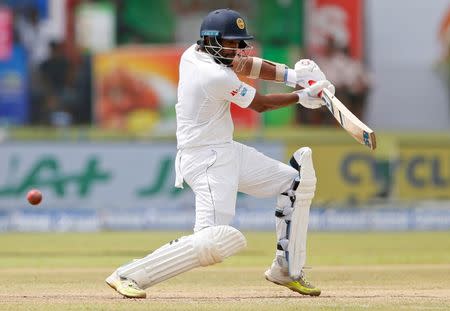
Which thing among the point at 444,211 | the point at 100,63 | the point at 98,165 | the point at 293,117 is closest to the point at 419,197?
the point at 444,211

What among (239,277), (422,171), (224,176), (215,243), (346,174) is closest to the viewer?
(215,243)

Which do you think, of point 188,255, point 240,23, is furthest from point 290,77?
point 188,255

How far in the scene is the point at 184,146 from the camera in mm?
7086

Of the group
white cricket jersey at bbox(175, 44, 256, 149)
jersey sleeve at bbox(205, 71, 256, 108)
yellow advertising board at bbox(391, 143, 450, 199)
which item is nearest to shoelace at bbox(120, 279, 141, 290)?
white cricket jersey at bbox(175, 44, 256, 149)

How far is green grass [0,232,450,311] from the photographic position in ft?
22.2

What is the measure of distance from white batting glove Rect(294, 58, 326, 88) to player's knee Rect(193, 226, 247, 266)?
108 centimetres

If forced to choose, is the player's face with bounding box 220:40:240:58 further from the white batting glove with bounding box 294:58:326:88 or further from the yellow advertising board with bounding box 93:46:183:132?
the yellow advertising board with bounding box 93:46:183:132

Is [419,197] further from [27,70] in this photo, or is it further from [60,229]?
[27,70]

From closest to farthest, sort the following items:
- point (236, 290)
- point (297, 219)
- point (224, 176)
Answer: point (224, 176) → point (297, 219) → point (236, 290)

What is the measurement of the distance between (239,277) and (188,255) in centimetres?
202

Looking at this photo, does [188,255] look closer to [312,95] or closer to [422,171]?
[312,95]

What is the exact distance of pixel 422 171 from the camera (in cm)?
1655

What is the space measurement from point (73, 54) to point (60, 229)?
9.93 metres

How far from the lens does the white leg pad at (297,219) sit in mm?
7172
